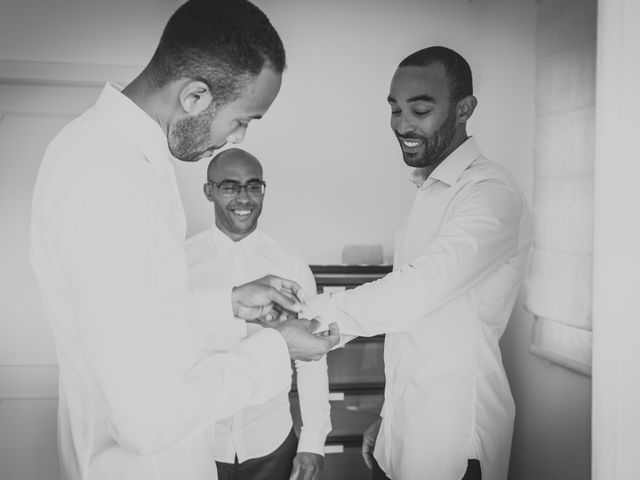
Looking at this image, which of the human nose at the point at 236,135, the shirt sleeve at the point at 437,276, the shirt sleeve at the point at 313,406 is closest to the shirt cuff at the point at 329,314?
the shirt sleeve at the point at 437,276

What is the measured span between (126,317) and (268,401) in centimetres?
124

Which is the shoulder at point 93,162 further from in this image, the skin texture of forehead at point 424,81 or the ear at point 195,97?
the skin texture of forehead at point 424,81

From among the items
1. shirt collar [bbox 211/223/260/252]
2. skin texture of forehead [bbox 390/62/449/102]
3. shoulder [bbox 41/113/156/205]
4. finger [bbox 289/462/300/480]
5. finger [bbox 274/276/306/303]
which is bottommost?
finger [bbox 289/462/300/480]

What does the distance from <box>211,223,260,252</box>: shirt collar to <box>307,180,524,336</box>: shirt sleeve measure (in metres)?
0.89

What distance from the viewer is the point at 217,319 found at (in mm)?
1274

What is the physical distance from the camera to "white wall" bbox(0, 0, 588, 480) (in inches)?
92.0

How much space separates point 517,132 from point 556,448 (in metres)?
1.16

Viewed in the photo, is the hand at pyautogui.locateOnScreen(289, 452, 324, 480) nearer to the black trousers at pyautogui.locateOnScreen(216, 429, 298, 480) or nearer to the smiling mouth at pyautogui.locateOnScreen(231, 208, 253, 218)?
the black trousers at pyautogui.locateOnScreen(216, 429, 298, 480)

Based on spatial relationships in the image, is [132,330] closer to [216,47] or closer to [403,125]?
[216,47]

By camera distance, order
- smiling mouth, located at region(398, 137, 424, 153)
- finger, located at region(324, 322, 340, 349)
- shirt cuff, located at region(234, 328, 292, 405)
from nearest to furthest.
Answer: shirt cuff, located at region(234, 328, 292, 405) → finger, located at region(324, 322, 340, 349) → smiling mouth, located at region(398, 137, 424, 153)

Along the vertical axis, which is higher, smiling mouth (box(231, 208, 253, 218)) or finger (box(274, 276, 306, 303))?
smiling mouth (box(231, 208, 253, 218))

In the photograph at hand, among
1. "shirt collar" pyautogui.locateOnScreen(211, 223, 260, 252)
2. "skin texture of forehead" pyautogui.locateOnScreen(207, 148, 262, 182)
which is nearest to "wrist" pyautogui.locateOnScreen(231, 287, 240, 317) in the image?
"shirt collar" pyautogui.locateOnScreen(211, 223, 260, 252)

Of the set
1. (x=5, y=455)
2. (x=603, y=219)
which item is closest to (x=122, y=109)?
(x=603, y=219)

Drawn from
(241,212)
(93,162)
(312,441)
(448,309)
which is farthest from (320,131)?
(93,162)
